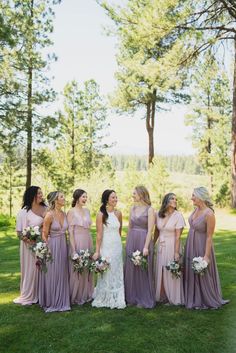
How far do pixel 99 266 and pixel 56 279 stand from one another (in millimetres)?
797

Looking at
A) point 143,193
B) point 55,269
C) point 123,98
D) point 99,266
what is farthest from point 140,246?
point 123,98

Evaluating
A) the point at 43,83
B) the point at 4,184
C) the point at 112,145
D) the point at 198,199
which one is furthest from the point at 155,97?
the point at 198,199

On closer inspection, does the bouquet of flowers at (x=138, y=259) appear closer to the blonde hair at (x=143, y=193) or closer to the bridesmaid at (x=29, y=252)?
the blonde hair at (x=143, y=193)

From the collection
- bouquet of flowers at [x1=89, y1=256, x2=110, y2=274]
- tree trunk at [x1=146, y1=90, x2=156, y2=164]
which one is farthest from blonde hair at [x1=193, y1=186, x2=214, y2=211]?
tree trunk at [x1=146, y1=90, x2=156, y2=164]

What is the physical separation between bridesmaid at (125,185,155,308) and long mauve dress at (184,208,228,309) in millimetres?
627

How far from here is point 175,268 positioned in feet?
22.4

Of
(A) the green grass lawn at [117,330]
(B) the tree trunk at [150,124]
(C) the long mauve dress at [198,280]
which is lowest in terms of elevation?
(A) the green grass lawn at [117,330]

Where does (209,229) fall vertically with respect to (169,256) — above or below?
above

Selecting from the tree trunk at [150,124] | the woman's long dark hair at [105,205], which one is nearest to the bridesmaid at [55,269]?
the woman's long dark hair at [105,205]

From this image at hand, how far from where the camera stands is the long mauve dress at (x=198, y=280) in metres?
7.05

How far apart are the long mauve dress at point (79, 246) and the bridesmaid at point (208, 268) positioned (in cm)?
172

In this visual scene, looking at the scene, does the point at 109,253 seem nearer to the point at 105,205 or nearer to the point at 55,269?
the point at 105,205

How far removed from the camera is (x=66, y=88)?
29391 millimetres

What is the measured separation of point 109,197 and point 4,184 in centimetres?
2212
